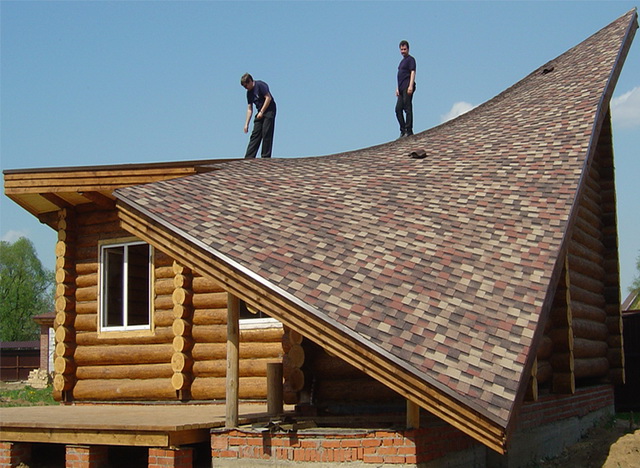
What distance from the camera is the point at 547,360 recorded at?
424 inches

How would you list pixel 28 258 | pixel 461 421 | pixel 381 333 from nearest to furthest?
pixel 461 421 → pixel 381 333 → pixel 28 258

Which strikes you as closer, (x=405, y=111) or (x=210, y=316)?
(x=210, y=316)

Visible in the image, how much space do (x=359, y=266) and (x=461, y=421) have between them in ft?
6.89

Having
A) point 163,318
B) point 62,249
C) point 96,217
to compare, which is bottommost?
point 163,318

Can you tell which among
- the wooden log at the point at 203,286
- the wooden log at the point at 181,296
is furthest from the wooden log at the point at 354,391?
the wooden log at the point at 181,296

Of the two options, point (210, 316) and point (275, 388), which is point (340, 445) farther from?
point (210, 316)

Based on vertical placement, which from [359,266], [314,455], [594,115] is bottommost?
[314,455]

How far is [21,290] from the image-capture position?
237 ft

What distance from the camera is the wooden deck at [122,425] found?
323 inches

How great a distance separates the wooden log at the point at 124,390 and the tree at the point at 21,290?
60777 millimetres

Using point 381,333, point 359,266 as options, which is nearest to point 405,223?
point 359,266

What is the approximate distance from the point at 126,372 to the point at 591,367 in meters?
7.54

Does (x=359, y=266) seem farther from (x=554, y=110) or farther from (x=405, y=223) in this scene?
(x=554, y=110)

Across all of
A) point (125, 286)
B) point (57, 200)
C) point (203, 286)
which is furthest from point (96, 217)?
point (203, 286)
